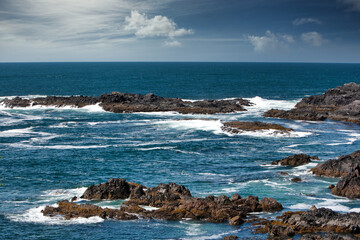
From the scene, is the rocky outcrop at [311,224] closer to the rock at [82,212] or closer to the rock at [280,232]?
the rock at [280,232]

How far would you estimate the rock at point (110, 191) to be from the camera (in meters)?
44.3

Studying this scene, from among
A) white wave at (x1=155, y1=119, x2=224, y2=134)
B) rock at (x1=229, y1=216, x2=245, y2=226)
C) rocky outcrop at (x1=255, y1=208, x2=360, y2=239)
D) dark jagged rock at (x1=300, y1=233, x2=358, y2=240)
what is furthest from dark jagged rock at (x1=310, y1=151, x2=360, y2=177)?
white wave at (x1=155, y1=119, x2=224, y2=134)

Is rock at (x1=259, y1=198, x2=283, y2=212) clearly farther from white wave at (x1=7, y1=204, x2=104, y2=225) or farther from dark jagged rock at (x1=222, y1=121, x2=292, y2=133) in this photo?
dark jagged rock at (x1=222, y1=121, x2=292, y2=133)

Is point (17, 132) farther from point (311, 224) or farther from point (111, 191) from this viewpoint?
point (311, 224)

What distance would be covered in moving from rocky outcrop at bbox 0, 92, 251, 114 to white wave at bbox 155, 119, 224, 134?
13.3 m

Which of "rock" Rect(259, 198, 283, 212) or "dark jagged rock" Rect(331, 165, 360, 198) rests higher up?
"dark jagged rock" Rect(331, 165, 360, 198)

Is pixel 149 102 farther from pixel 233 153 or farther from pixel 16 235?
pixel 16 235

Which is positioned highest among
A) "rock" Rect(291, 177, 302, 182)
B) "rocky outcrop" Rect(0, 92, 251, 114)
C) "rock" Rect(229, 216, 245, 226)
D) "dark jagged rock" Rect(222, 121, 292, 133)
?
"rocky outcrop" Rect(0, 92, 251, 114)

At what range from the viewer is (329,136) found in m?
78.9

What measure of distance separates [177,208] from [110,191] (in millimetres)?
8822

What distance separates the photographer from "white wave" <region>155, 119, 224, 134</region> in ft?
287

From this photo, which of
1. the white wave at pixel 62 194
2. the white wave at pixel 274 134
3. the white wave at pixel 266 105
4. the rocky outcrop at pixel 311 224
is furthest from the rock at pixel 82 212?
the white wave at pixel 266 105

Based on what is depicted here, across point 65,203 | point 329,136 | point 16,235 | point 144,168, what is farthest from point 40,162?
point 329,136

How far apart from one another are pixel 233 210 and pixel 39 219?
1846cm
